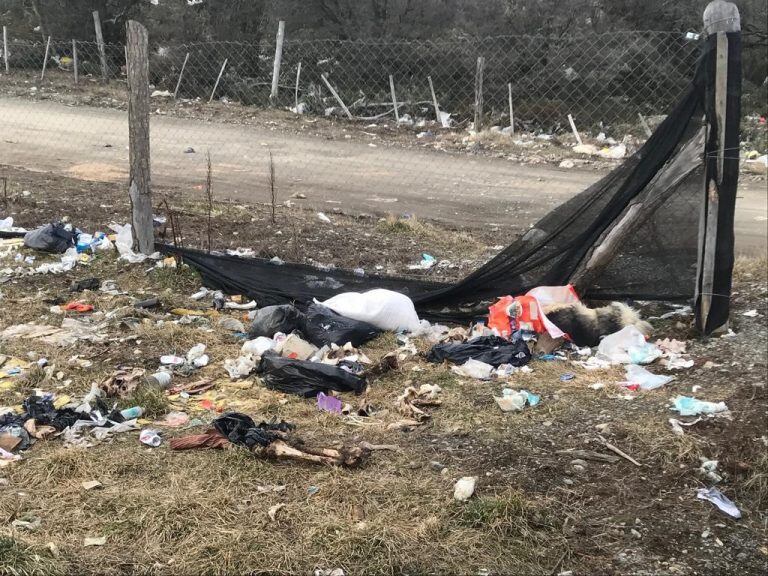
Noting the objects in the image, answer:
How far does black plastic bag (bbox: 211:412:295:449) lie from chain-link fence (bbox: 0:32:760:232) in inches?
221

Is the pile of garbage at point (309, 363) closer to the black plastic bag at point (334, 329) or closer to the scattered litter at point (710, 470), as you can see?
the black plastic bag at point (334, 329)

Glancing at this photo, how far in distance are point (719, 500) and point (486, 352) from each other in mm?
1663

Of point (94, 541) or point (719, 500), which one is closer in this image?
point (94, 541)

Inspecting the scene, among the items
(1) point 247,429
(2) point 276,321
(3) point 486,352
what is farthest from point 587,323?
(1) point 247,429

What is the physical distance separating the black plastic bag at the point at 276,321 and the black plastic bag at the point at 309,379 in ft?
2.02

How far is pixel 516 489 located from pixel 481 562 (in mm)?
446

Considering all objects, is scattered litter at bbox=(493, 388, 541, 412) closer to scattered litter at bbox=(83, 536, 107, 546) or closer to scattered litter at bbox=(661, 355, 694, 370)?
scattered litter at bbox=(661, 355, 694, 370)

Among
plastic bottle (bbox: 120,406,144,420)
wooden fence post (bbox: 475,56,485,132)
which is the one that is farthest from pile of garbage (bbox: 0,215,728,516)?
wooden fence post (bbox: 475,56,485,132)

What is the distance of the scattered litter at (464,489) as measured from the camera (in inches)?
109

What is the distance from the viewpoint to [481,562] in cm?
244

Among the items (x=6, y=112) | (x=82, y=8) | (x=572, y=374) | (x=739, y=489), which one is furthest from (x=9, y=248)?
(x=82, y=8)

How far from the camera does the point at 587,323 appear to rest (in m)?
4.48

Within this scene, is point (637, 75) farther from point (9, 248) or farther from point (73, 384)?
point (73, 384)

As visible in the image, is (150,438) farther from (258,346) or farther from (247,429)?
(258,346)
